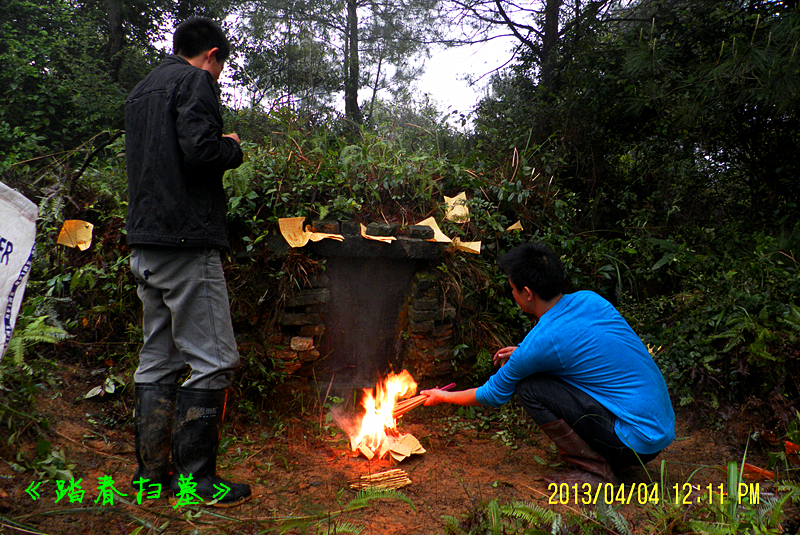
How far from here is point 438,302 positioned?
3873 mm

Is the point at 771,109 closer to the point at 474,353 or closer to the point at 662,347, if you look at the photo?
the point at 662,347

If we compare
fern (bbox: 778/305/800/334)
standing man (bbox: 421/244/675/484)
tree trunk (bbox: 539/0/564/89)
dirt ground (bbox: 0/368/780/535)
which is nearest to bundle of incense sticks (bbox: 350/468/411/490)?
dirt ground (bbox: 0/368/780/535)

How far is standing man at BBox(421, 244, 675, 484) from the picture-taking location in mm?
2525

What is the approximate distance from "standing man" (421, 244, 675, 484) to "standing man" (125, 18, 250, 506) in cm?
123

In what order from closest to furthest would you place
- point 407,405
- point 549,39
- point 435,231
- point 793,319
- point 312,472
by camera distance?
point 312,472
point 407,405
point 793,319
point 435,231
point 549,39

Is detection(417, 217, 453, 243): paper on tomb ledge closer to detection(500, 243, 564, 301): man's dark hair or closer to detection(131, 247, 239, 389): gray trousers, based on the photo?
detection(500, 243, 564, 301): man's dark hair

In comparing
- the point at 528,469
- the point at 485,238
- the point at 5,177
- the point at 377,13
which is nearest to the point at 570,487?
the point at 528,469

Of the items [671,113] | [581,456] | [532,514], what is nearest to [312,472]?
[532,514]

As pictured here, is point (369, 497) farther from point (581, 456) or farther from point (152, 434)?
point (581, 456)

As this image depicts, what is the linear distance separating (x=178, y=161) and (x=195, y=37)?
71cm

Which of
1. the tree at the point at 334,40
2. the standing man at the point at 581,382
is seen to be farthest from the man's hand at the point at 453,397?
the tree at the point at 334,40

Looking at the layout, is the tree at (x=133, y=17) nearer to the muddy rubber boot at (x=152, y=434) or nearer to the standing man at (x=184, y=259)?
the standing man at (x=184, y=259)

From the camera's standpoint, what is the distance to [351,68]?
10.2 meters

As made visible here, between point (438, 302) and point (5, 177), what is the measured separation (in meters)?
3.75
